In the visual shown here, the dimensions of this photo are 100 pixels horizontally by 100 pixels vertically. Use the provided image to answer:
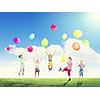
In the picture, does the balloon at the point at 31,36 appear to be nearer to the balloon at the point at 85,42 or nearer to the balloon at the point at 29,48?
the balloon at the point at 29,48

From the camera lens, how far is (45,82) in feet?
10.2

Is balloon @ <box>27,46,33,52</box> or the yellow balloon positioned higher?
the yellow balloon

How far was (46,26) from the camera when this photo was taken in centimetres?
314

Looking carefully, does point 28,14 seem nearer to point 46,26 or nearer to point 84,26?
point 46,26

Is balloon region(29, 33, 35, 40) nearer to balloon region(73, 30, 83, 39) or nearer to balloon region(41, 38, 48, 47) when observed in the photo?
balloon region(41, 38, 48, 47)

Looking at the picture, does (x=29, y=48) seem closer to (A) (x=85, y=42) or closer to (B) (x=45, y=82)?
(B) (x=45, y=82)

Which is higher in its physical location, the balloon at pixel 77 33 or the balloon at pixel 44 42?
the balloon at pixel 77 33

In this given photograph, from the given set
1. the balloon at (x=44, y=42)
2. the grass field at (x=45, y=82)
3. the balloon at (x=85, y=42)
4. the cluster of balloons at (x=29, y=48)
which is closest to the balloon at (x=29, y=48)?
the cluster of balloons at (x=29, y=48)

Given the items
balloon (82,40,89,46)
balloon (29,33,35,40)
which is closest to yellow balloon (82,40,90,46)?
balloon (82,40,89,46)

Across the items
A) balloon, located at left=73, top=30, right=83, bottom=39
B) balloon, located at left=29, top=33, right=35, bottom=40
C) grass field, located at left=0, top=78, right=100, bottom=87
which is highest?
balloon, located at left=73, top=30, right=83, bottom=39

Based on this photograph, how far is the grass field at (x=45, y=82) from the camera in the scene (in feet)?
10.2

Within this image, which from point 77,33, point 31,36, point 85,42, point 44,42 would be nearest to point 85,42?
point 85,42

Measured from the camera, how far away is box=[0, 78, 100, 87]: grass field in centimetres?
311
